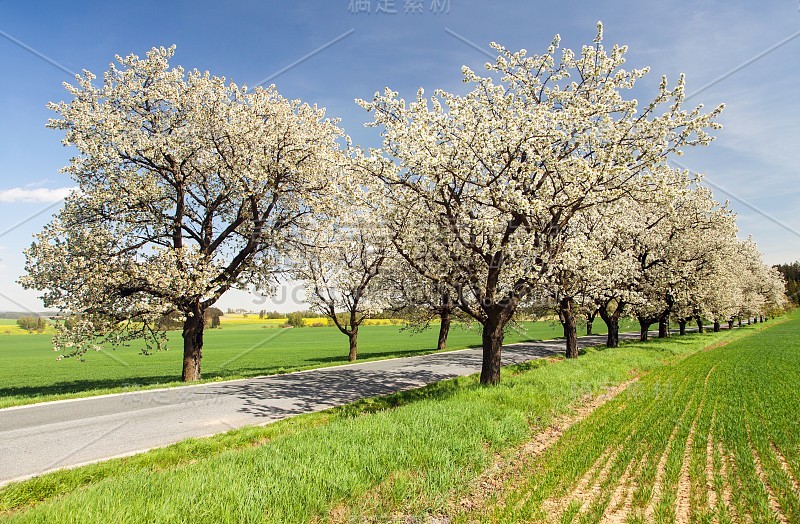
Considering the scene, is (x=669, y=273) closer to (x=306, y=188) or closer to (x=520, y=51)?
(x=520, y=51)

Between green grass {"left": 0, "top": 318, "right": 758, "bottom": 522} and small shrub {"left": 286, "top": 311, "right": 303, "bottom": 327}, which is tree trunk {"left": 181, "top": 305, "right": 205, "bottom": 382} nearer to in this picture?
green grass {"left": 0, "top": 318, "right": 758, "bottom": 522}

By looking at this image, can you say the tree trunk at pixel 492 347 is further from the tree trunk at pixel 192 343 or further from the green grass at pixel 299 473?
the tree trunk at pixel 192 343

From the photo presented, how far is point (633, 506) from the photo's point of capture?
6590 mm

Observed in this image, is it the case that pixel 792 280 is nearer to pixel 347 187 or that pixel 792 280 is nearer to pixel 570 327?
pixel 570 327

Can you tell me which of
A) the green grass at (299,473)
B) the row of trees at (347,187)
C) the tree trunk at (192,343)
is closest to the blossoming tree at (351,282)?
the row of trees at (347,187)

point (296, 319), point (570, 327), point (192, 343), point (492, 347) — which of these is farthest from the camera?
point (296, 319)

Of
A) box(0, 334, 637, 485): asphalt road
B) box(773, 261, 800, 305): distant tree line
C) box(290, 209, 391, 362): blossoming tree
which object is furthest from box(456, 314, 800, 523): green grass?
box(773, 261, 800, 305): distant tree line

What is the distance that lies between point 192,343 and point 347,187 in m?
9.82

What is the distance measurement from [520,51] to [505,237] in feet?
21.4

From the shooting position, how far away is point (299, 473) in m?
Result: 6.41

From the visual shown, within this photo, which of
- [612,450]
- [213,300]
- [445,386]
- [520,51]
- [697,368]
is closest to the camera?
[612,450]

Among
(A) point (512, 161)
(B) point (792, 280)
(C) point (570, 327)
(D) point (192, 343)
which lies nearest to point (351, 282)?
(D) point (192, 343)

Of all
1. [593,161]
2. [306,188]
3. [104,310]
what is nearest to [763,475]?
[593,161]

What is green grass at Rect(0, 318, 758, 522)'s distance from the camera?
539cm
